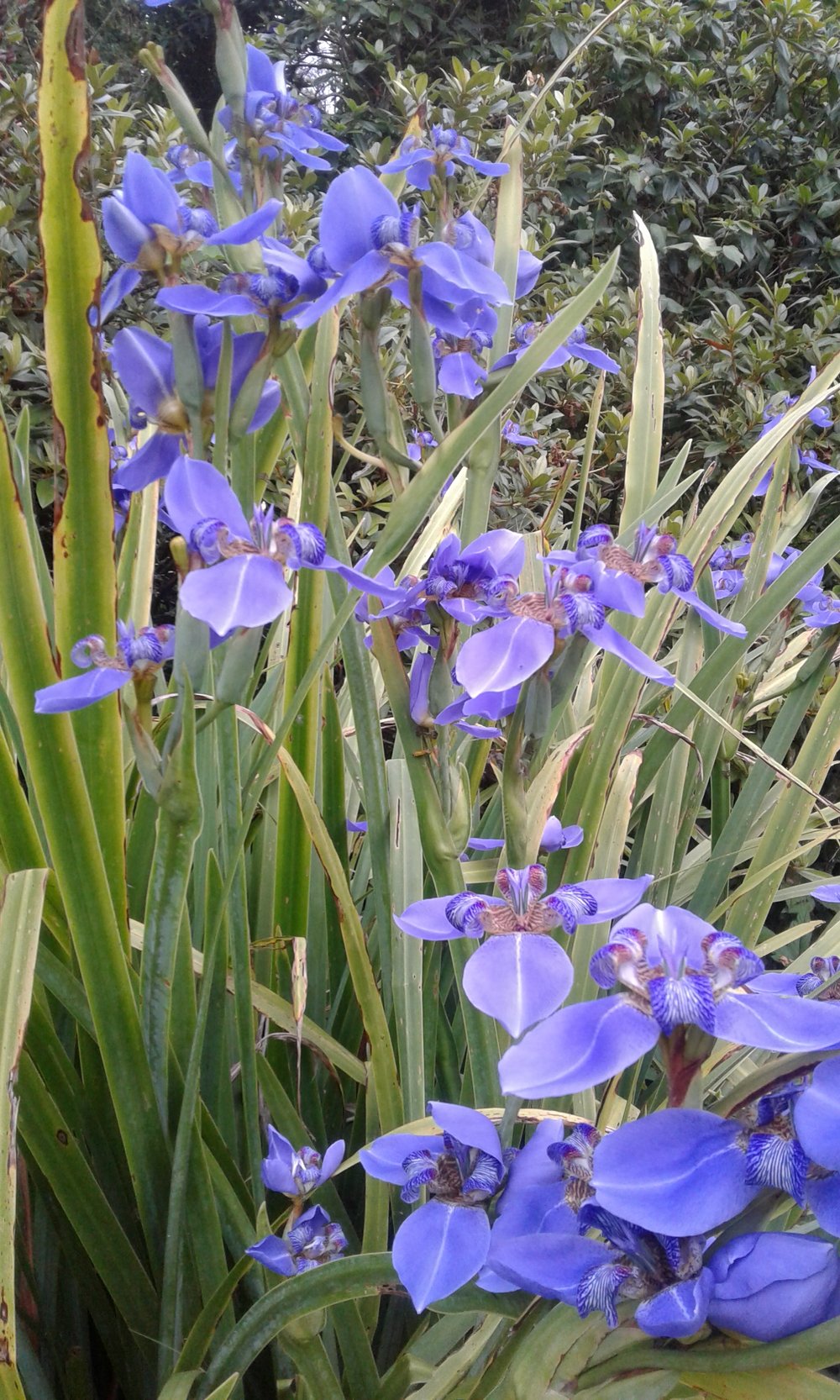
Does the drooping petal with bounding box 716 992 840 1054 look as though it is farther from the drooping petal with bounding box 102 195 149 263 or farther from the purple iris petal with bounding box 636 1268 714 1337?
the drooping petal with bounding box 102 195 149 263

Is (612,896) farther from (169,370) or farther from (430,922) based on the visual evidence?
(169,370)

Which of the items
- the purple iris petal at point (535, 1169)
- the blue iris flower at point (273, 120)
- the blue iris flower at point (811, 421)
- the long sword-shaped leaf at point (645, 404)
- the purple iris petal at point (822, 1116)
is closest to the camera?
the purple iris petal at point (822, 1116)

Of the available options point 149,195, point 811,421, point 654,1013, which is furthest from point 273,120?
point 811,421

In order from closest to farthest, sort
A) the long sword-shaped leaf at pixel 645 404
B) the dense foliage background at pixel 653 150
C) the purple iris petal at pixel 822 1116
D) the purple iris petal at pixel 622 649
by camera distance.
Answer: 1. the purple iris petal at pixel 822 1116
2. the purple iris petal at pixel 622 649
3. the long sword-shaped leaf at pixel 645 404
4. the dense foliage background at pixel 653 150

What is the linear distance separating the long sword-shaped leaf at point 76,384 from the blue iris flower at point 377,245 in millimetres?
123

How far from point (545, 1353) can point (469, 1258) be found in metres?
0.04

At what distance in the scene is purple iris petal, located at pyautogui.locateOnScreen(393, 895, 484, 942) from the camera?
410 mm

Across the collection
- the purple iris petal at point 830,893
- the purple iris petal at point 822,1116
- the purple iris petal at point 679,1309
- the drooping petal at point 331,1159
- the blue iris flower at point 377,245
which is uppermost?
the blue iris flower at point 377,245

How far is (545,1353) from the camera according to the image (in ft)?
1.13

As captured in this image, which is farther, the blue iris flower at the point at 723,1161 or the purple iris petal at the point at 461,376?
the purple iris petal at the point at 461,376

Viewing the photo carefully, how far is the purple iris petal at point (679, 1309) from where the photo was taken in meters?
0.28

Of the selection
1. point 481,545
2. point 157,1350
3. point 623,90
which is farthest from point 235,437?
point 623,90

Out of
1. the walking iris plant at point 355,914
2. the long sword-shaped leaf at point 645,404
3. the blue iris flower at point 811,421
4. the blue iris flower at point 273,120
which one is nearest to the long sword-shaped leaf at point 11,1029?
the walking iris plant at point 355,914

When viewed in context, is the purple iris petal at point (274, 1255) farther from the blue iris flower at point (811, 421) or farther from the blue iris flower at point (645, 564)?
the blue iris flower at point (811, 421)
